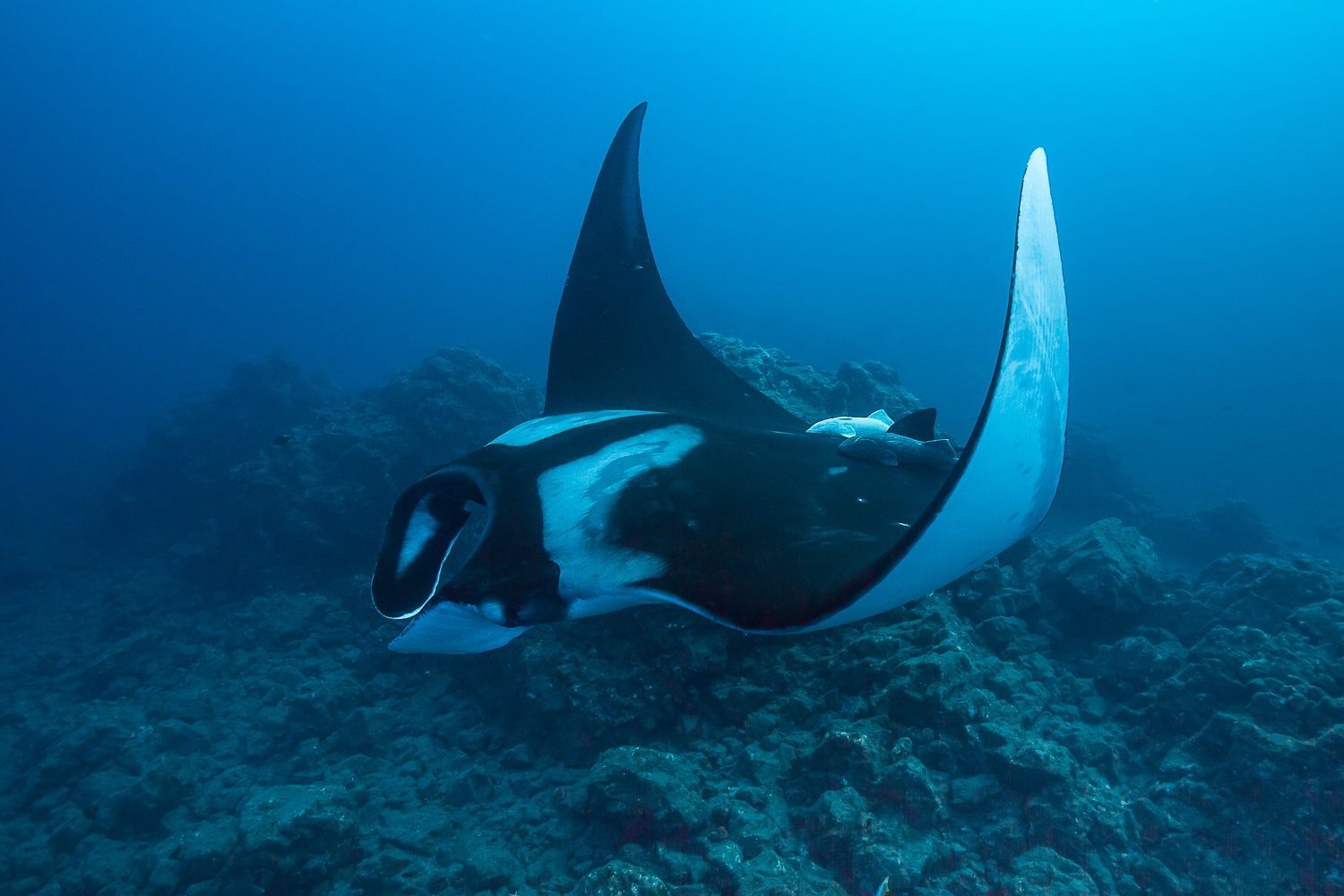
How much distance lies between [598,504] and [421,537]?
0.87m

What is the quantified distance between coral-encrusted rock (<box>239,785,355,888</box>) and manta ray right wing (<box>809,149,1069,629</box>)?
3.04 meters

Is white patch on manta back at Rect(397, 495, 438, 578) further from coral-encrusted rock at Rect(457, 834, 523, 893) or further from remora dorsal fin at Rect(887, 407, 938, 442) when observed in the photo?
remora dorsal fin at Rect(887, 407, 938, 442)

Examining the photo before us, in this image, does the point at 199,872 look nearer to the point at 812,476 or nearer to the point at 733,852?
the point at 733,852

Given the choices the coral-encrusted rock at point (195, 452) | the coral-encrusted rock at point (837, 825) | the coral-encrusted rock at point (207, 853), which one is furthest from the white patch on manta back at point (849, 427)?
the coral-encrusted rock at point (195, 452)

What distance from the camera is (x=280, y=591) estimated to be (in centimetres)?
676

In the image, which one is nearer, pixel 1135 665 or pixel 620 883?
pixel 620 883

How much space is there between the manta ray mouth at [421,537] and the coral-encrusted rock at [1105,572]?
4.59m

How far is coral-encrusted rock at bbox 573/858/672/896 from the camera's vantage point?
7.29 ft

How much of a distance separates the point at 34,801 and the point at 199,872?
9.23ft

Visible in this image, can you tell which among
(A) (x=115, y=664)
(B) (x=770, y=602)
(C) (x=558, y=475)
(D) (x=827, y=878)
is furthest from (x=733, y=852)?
(A) (x=115, y=664)

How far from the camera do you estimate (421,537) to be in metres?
2.36

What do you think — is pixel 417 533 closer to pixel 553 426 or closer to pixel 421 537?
pixel 421 537

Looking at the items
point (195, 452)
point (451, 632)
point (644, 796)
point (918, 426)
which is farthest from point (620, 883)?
point (195, 452)

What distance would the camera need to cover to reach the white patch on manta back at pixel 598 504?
1.77 meters
